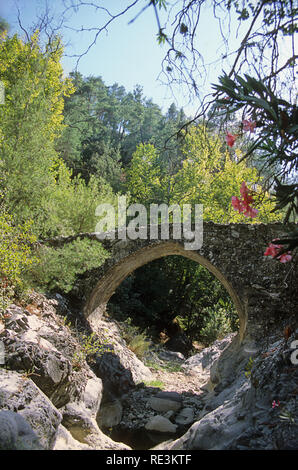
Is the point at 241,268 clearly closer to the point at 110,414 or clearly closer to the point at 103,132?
the point at 110,414

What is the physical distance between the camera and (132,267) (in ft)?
25.7

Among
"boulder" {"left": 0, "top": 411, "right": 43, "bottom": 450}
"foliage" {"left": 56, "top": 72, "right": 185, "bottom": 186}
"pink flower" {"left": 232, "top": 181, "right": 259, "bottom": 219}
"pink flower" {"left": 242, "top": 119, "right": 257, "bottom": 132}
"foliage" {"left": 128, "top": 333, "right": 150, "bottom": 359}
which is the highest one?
"foliage" {"left": 56, "top": 72, "right": 185, "bottom": 186}

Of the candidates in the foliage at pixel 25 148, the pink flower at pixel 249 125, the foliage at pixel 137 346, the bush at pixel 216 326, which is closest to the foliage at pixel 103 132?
the foliage at pixel 25 148

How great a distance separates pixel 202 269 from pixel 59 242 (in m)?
6.56

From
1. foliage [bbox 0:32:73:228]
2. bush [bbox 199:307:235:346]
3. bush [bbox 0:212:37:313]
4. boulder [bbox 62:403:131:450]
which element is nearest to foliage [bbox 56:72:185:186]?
foliage [bbox 0:32:73:228]

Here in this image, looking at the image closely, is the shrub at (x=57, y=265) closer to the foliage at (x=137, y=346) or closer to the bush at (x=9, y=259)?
the bush at (x=9, y=259)

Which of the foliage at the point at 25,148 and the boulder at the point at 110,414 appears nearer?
the foliage at the point at 25,148

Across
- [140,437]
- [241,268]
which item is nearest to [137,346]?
[140,437]

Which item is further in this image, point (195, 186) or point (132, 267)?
point (195, 186)

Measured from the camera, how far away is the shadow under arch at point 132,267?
6.84 m

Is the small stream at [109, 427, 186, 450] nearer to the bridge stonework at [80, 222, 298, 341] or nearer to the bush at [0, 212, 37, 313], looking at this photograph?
the bridge stonework at [80, 222, 298, 341]

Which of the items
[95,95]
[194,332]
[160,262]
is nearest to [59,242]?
[160,262]

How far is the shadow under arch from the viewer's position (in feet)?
22.4

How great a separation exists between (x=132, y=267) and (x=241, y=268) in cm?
238
